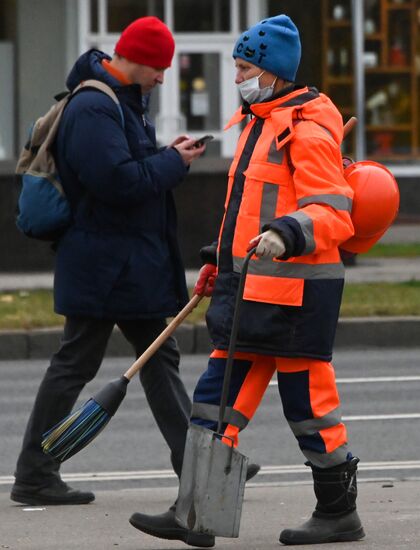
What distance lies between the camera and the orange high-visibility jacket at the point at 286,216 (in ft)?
16.2

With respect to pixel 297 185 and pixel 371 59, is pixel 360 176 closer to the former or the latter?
pixel 297 185

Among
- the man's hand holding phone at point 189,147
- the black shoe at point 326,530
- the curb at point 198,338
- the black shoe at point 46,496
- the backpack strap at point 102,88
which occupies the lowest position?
the curb at point 198,338

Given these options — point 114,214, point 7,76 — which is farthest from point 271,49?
point 7,76

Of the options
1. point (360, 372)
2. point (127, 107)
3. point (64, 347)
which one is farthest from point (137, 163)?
point (360, 372)

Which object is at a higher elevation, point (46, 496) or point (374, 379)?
point (46, 496)

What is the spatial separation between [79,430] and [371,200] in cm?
118

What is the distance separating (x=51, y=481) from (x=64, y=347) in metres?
0.50

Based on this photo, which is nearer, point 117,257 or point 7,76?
point 117,257

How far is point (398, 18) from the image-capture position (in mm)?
21984

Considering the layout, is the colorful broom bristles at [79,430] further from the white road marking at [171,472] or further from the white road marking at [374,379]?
the white road marking at [374,379]

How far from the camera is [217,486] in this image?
4.85 m

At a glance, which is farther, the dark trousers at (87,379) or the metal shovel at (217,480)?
the dark trousers at (87,379)

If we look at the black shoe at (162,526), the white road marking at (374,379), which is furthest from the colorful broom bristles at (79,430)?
the white road marking at (374,379)

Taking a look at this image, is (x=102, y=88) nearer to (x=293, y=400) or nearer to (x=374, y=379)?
(x=293, y=400)
